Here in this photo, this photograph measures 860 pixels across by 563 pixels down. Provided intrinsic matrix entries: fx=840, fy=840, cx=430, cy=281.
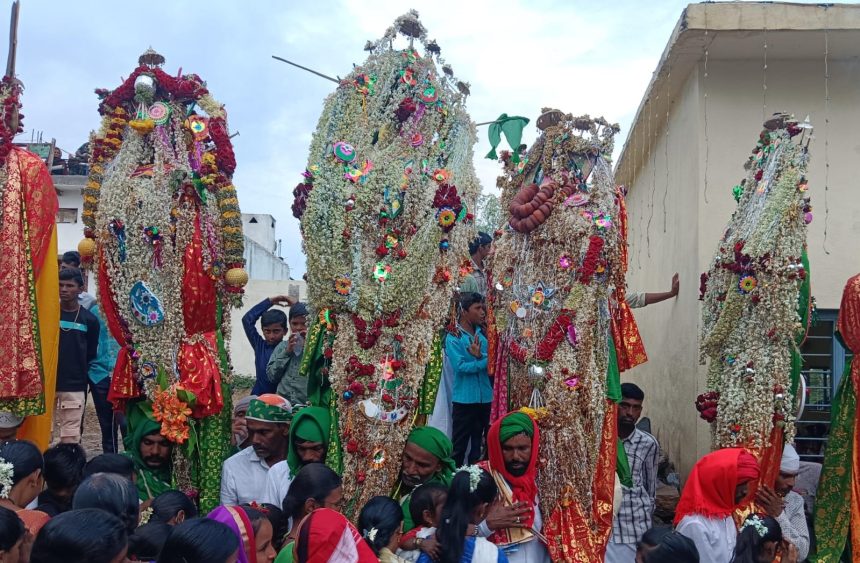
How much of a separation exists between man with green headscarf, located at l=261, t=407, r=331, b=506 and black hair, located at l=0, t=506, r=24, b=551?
6.21ft

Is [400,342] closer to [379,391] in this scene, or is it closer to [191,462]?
[379,391]

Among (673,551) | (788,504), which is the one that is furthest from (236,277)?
(788,504)

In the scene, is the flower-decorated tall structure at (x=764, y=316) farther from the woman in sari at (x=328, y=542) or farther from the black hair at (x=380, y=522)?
the woman in sari at (x=328, y=542)

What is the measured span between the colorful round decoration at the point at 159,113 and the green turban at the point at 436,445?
2.37 meters

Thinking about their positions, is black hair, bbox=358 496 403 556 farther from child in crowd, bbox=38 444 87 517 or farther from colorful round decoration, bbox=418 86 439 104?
colorful round decoration, bbox=418 86 439 104

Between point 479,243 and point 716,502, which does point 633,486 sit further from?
point 479,243

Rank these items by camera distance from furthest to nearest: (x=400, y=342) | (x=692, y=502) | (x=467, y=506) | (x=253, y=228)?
(x=253, y=228) → (x=400, y=342) → (x=692, y=502) → (x=467, y=506)

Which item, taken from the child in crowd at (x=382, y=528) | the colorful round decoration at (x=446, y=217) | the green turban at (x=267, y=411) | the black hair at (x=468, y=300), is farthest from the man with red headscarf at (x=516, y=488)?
the black hair at (x=468, y=300)

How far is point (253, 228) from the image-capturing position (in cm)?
2378

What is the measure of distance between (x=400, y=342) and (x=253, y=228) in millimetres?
19828

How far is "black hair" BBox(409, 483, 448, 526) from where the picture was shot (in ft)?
12.8

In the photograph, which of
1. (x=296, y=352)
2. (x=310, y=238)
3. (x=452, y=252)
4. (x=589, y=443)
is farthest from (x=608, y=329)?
(x=296, y=352)

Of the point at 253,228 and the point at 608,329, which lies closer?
the point at 608,329

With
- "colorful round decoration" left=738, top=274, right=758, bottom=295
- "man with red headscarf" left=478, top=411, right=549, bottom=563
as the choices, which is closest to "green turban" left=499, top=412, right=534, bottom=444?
"man with red headscarf" left=478, top=411, right=549, bottom=563
